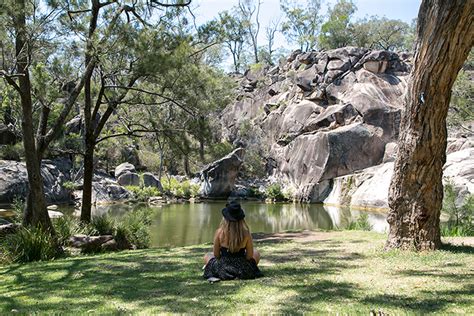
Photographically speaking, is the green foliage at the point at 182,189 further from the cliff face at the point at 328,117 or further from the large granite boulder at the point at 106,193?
the cliff face at the point at 328,117

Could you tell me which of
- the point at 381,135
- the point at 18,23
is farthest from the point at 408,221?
the point at 381,135

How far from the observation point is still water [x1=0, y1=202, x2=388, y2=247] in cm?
1597

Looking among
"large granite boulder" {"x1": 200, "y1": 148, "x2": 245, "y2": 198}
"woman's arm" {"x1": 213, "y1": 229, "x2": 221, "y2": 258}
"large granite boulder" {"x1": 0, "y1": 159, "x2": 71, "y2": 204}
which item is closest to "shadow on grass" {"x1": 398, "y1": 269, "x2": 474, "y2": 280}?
"woman's arm" {"x1": 213, "y1": 229, "x2": 221, "y2": 258}

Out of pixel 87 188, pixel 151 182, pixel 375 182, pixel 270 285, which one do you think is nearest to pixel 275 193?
pixel 375 182

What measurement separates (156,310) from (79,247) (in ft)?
22.5

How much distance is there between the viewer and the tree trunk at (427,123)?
6.04 m

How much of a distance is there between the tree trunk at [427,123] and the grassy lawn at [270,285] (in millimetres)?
483

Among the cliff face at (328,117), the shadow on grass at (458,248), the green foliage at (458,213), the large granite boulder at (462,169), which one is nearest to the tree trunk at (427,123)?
the shadow on grass at (458,248)

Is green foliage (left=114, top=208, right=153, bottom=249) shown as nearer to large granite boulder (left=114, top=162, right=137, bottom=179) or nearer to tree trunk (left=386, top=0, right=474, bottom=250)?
tree trunk (left=386, top=0, right=474, bottom=250)

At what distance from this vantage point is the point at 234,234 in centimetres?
514

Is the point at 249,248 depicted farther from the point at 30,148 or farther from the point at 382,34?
the point at 382,34

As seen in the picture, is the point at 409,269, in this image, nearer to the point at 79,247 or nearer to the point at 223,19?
the point at 79,247

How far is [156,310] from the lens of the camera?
4055 mm

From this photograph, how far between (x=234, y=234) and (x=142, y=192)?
89.2 feet
